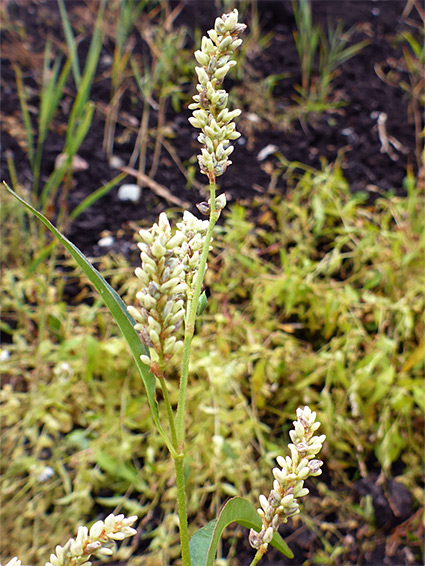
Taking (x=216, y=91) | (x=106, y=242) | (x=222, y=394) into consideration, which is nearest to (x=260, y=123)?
(x=106, y=242)

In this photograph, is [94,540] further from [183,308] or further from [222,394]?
[222,394]

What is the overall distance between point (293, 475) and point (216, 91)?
1.18 ft

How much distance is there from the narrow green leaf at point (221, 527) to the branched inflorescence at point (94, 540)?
→ 9 cm

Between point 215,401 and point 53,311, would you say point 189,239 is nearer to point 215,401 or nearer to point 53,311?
point 215,401

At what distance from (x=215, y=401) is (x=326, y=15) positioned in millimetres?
2465

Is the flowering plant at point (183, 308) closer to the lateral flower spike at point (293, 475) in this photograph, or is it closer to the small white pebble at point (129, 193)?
the lateral flower spike at point (293, 475)

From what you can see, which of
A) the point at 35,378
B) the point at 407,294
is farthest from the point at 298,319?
the point at 35,378

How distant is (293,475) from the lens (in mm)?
491

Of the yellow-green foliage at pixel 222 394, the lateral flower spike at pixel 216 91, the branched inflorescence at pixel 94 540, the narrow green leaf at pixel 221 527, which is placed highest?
the lateral flower spike at pixel 216 91

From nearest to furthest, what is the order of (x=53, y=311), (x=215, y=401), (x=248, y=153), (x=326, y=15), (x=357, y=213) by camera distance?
(x=215, y=401) < (x=53, y=311) < (x=357, y=213) < (x=248, y=153) < (x=326, y=15)

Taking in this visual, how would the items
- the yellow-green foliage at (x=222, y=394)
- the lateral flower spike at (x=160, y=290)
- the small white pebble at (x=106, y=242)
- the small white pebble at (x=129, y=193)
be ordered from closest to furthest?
the lateral flower spike at (x=160, y=290) → the yellow-green foliage at (x=222, y=394) → the small white pebble at (x=106, y=242) → the small white pebble at (x=129, y=193)

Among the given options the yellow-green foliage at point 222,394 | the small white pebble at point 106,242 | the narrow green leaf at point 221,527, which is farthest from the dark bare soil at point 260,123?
the narrow green leaf at point 221,527

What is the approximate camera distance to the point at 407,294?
1601 mm

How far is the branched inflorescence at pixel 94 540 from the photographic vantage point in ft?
1.45
